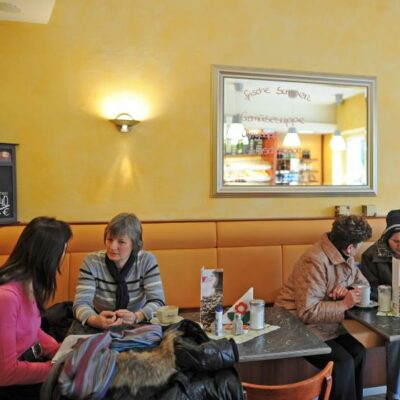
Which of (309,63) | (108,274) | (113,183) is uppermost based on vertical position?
(309,63)

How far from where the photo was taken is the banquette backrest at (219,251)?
9.46 feet

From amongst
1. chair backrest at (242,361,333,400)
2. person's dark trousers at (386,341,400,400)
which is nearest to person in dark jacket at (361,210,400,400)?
person's dark trousers at (386,341,400,400)

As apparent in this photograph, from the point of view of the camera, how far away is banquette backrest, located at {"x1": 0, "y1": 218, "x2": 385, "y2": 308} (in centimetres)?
288

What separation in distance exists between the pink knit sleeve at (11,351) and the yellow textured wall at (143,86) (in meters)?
1.46

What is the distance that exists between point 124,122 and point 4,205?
1.01m

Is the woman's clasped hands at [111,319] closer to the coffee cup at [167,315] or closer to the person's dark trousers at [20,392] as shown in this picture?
the coffee cup at [167,315]

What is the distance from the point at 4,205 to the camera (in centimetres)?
278

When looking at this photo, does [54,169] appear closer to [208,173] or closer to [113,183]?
[113,183]

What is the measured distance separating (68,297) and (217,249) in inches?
43.9

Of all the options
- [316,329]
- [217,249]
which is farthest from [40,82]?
[316,329]

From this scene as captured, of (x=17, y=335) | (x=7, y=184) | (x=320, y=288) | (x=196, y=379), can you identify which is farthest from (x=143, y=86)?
(x=196, y=379)

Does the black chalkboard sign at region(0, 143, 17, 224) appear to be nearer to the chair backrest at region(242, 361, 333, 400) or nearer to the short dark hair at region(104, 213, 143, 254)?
the short dark hair at region(104, 213, 143, 254)

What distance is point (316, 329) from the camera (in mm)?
2242

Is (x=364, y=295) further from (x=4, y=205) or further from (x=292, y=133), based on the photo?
(x=4, y=205)
